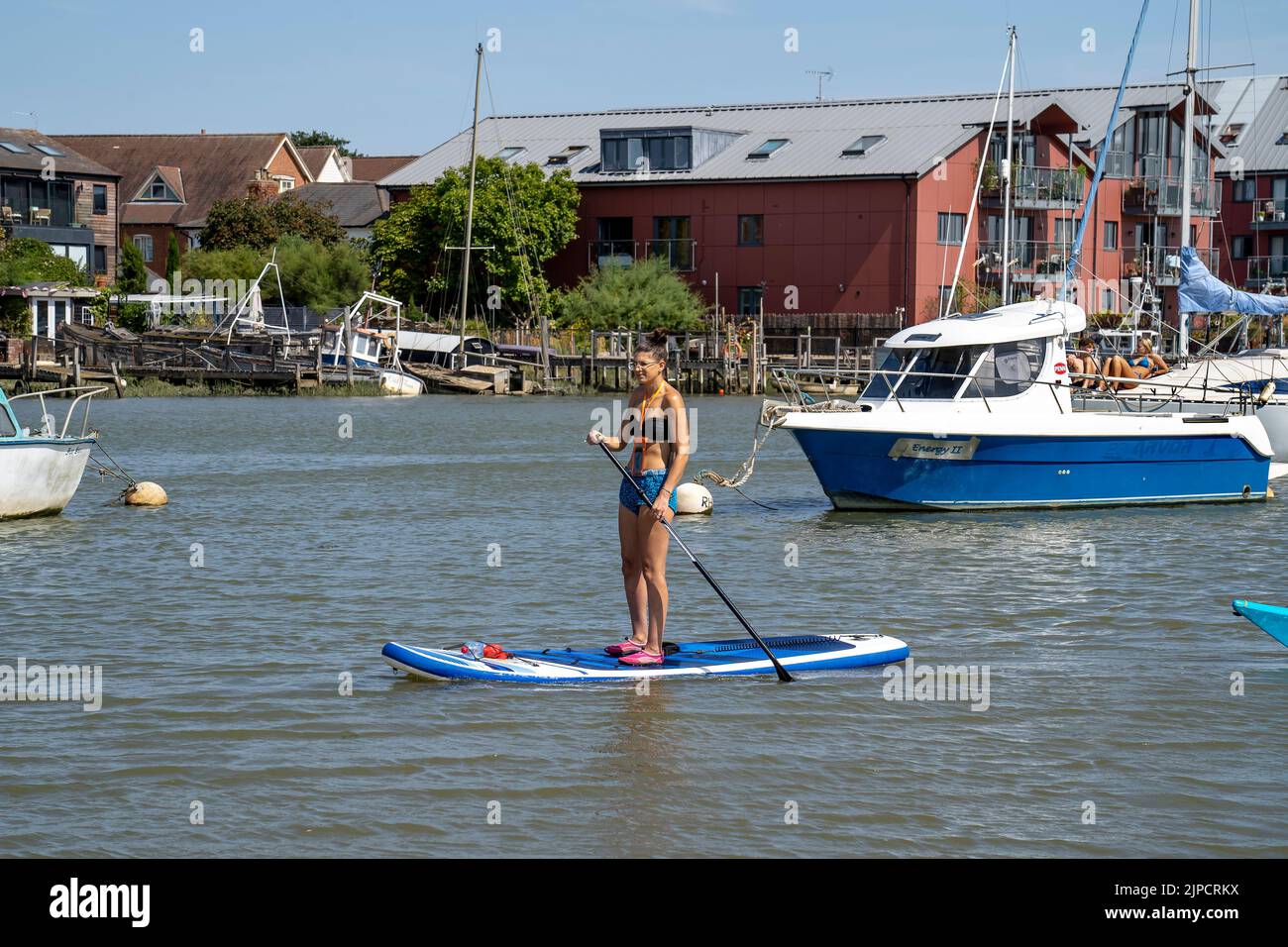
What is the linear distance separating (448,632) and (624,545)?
3366 millimetres

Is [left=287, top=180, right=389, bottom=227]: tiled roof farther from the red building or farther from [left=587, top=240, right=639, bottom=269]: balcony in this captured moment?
[left=587, top=240, right=639, bottom=269]: balcony

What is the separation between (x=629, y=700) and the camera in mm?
12039

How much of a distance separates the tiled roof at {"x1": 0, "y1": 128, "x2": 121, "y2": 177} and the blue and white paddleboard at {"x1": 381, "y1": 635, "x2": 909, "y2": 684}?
2584 inches

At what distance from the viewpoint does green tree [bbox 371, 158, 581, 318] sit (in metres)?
67.8

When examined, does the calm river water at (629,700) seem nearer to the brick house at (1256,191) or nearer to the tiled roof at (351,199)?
the brick house at (1256,191)

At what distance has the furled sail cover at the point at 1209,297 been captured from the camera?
33.1 metres

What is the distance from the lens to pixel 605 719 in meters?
11.6

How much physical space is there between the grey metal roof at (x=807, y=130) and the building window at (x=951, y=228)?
2.57 metres
